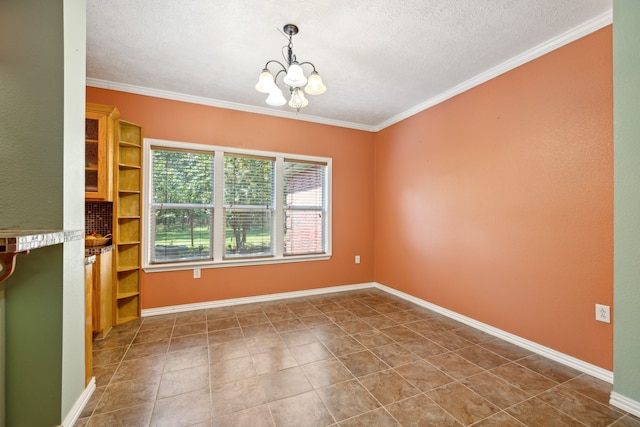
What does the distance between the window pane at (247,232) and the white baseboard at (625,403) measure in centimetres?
338

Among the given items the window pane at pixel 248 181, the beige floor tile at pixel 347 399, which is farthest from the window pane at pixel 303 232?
the beige floor tile at pixel 347 399

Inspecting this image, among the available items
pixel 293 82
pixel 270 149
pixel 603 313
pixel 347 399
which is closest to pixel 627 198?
pixel 603 313

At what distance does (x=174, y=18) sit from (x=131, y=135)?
5.20 feet

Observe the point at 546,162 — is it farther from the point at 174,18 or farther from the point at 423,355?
the point at 174,18

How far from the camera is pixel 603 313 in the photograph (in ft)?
6.66

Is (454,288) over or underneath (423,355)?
over

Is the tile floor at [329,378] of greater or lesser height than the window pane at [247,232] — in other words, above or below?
below

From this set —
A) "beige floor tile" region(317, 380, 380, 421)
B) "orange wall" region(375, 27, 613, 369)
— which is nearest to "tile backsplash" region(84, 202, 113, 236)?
"beige floor tile" region(317, 380, 380, 421)

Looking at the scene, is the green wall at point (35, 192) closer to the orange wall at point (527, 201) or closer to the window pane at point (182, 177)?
the window pane at point (182, 177)

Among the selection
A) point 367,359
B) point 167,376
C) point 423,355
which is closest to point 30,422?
point 167,376

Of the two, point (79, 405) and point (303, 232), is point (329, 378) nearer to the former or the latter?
point (79, 405)

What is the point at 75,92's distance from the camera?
1.58 meters

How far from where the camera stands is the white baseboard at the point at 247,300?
3.29m

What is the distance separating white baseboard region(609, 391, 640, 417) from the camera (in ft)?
5.39
